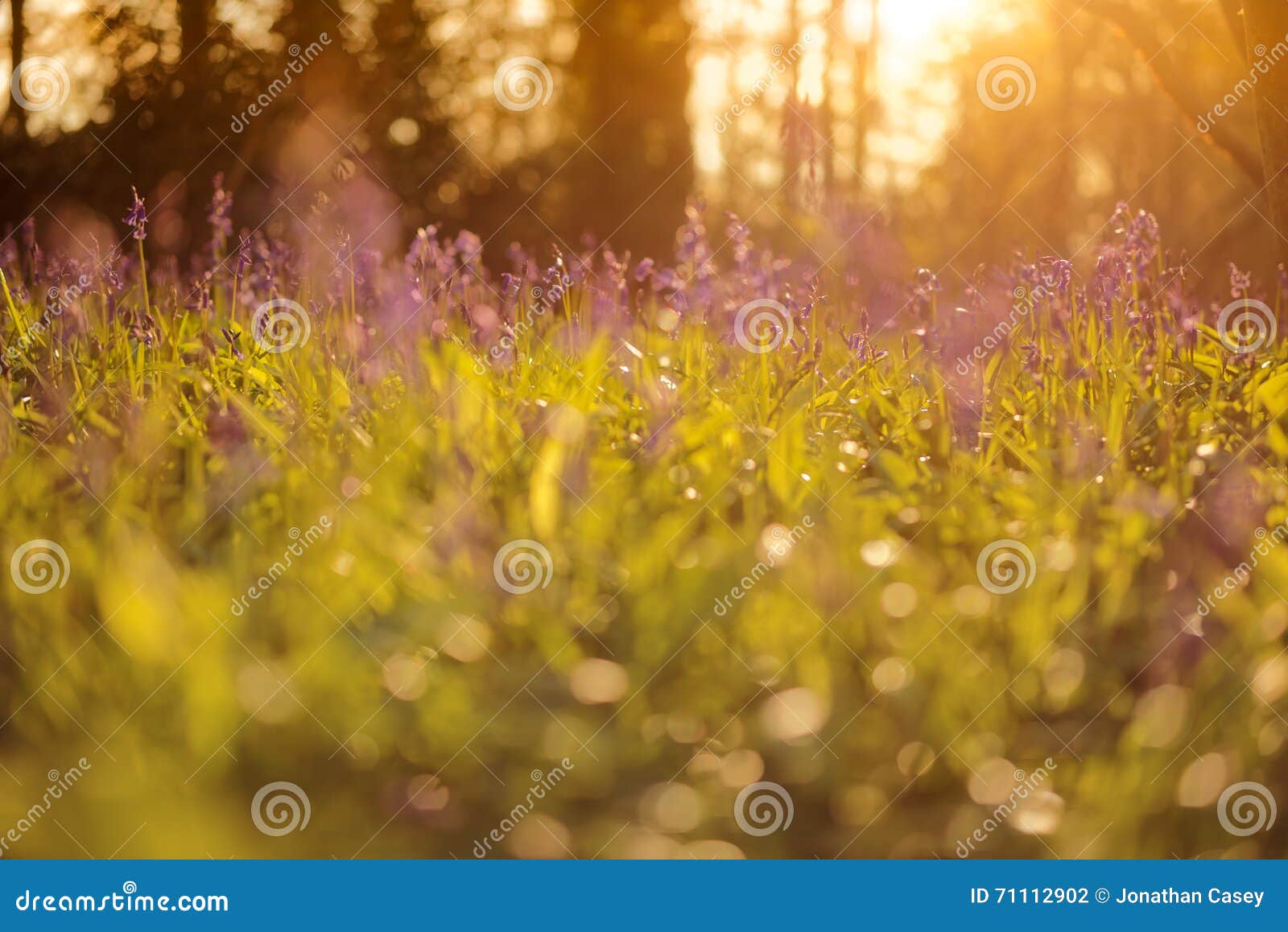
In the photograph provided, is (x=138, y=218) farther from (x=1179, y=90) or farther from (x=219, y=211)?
(x=1179, y=90)

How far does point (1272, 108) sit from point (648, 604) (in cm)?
320

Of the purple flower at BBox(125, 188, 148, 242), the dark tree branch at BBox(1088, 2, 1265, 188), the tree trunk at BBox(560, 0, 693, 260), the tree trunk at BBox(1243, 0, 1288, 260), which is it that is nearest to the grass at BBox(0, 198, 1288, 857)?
the purple flower at BBox(125, 188, 148, 242)

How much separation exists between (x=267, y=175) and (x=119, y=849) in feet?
23.9

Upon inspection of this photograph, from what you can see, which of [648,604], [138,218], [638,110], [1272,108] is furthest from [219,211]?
[638,110]

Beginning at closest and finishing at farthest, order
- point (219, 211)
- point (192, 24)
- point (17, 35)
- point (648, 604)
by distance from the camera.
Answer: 1. point (648, 604)
2. point (219, 211)
3. point (17, 35)
4. point (192, 24)

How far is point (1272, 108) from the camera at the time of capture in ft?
11.8

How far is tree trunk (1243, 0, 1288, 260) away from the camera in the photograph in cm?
343

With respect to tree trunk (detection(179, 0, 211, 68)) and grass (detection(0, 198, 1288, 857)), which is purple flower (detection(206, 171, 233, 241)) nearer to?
grass (detection(0, 198, 1288, 857))

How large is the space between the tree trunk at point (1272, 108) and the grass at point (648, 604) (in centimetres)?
91

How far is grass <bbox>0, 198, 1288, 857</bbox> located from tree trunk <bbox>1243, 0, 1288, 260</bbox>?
0.91m

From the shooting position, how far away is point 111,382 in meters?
3.00

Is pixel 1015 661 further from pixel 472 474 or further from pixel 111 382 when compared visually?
pixel 111 382

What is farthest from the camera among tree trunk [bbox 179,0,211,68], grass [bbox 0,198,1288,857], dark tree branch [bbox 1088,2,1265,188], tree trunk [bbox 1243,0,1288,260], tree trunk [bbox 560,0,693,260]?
tree trunk [bbox 179,0,211,68]

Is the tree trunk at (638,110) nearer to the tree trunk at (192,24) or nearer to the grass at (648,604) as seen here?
the tree trunk at (192,24)
